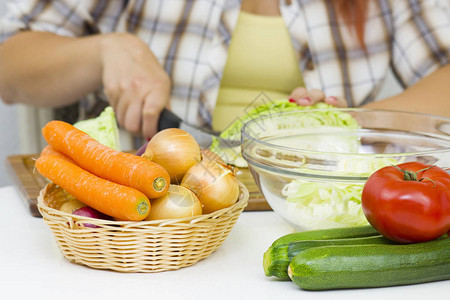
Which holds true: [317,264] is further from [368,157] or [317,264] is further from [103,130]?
[103,130]

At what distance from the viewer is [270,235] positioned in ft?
3.22

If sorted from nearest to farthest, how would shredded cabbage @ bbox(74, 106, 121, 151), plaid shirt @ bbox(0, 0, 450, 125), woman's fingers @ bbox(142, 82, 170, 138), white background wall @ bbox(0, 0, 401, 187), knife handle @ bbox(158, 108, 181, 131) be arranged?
shredded cabbage @ bbox(74, 106, 121, 151), knife handle @ bbox(158, 108, 181, 131), woman's fingers @ bbox(142, 82, 170, 138), plaid shirt @ bbox(0, 0, 450, 125), white background wall @ bbox(0, 0, 401, 187)

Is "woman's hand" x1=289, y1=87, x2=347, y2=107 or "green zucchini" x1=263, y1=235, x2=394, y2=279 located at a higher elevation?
"green zucchini" x1=263, y1=235, x2=394, y2=279

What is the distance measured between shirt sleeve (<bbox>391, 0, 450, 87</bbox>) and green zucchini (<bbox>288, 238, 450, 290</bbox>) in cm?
141

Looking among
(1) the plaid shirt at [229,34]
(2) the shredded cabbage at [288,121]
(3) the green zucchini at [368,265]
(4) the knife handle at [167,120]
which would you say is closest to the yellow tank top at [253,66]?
(1) the plaid shirt at [229,34]

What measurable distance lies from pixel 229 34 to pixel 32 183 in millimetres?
884

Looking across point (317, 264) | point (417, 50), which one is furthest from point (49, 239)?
point (417, 50)

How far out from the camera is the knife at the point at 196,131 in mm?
1381

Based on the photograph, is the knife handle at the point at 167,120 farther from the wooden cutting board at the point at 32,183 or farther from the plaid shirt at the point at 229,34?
the plaid shirt at the point at 229,34

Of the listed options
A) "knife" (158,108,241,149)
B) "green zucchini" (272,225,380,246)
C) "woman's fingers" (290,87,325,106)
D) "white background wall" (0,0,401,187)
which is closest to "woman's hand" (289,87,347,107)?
"woman's fingers" (290,87,325,106)

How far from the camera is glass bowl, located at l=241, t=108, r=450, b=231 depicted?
0.86 metres

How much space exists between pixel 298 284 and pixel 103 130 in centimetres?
73

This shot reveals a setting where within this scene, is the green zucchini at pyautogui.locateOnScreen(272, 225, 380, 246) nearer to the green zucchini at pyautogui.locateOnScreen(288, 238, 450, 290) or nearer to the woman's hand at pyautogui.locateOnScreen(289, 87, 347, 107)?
the green zucchini at pyautogui.locateOnScreen(288, 238, 450, 290)

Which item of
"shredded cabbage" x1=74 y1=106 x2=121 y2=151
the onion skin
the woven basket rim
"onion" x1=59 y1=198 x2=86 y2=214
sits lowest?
"shredded cabbage" x1=74 y1=106 x2=121 y2=151
